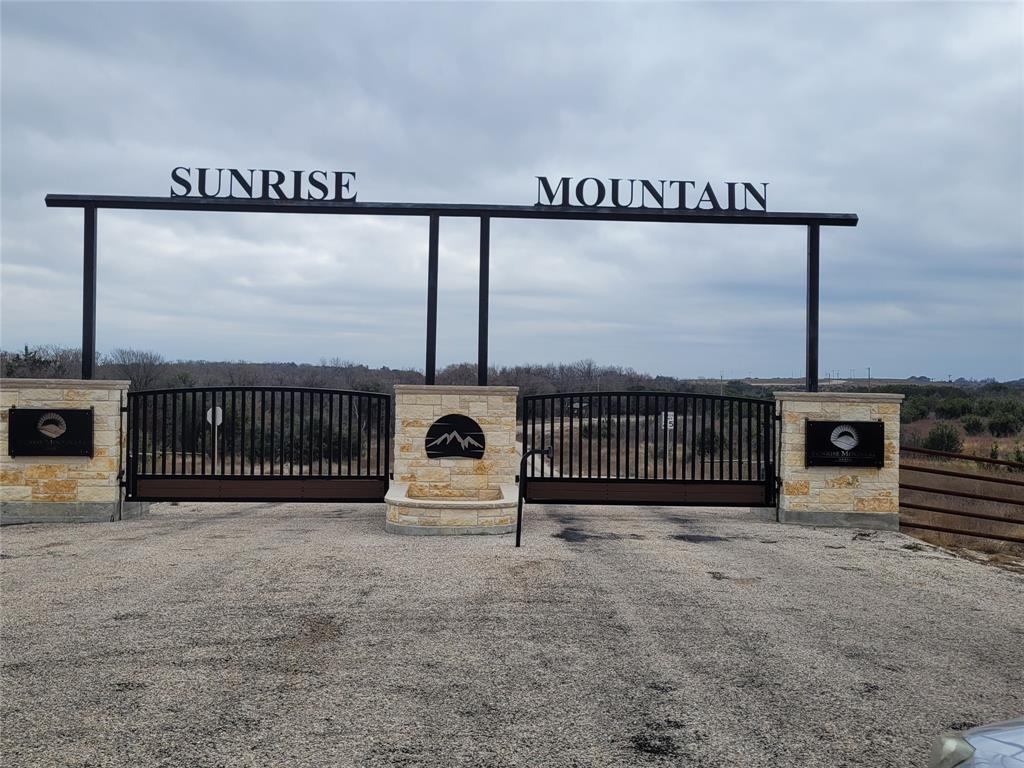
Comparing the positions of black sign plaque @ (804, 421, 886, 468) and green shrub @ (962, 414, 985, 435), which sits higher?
black sign plaque @ (804, 421, 886, 468)

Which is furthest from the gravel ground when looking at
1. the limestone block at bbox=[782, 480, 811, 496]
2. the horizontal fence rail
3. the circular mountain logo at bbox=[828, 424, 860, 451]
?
the horizontal fence rail

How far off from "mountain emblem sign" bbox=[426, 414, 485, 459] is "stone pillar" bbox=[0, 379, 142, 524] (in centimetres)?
462

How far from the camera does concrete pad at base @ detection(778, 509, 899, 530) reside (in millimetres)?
11273

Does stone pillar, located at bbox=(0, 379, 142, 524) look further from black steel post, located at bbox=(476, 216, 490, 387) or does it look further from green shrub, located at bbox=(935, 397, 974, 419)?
green shrub, located at bbox=(935, 397, 974, 419)

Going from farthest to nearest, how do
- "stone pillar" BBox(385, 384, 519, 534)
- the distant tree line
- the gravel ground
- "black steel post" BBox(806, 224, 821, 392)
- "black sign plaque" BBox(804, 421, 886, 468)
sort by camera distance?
the distant tree line < "black steel post" BBox(806, 224, 821, 392) < "black sign plaque" BBox(804, 421, 886, 468) < "stone pillar" BBox(385, 384, 519, 534) < the gravel ground

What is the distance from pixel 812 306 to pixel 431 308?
5760 millimetres

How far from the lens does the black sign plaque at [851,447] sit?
1127 cm

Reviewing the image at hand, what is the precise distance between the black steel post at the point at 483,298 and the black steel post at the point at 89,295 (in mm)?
5680

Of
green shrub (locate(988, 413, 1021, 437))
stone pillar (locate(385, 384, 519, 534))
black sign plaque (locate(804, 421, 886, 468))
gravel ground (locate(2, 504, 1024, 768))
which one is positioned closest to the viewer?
gravel ground (locate(2, 504, 1024, 768))

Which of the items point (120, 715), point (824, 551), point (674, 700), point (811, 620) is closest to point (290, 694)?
point (120, 715)

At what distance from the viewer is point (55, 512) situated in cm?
1106

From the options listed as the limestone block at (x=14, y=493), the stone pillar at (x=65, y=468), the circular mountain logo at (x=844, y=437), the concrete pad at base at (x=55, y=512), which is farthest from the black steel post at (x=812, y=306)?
the limestone block at (x=14, y=493)

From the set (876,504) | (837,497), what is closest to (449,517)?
(837,497)

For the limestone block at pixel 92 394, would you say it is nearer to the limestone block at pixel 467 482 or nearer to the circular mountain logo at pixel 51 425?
the circular mountain logo at pixel 51 425
